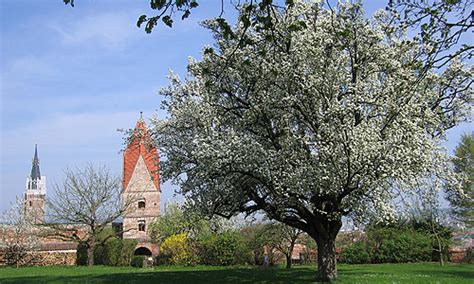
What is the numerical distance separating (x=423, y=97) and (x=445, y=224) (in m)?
20.4

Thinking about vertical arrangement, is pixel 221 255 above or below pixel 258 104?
below

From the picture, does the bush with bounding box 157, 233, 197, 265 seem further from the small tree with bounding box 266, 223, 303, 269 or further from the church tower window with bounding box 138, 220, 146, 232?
the church tower window with bounding box 138, 220, 146, 232

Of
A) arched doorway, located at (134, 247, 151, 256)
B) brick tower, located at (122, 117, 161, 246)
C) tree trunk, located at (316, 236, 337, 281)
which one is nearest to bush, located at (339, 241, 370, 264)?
tree trunk, located at (316, 236, 337, 281)

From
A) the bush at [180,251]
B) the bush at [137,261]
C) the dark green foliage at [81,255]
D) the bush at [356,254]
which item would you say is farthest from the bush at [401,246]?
the dark green foliage at [81,255]

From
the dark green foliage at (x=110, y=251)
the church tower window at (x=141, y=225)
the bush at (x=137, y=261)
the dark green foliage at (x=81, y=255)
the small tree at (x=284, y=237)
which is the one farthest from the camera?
the church tower window at (x=141, y=225)

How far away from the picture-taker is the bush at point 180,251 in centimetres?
3603

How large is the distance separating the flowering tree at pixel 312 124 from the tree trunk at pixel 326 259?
0.04 metres

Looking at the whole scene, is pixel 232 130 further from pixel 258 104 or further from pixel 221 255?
pixel 221 255

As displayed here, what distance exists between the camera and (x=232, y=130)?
1574 centimetres

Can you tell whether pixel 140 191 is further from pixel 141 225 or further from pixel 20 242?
pixel 20 242

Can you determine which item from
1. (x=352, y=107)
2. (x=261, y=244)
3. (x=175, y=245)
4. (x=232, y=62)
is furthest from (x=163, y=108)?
(x=175, y=245)

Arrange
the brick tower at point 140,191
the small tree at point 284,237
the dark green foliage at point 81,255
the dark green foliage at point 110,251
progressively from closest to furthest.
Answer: the small tree at point 284,237, the dark green foliage at point 110,251, the dark green foliage at point 81,255, the brick tower at point 140,191

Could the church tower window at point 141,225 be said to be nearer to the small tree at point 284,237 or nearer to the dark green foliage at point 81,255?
the dark green foliage at point 81,255

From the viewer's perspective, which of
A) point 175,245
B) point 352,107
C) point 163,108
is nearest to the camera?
point 352,107
